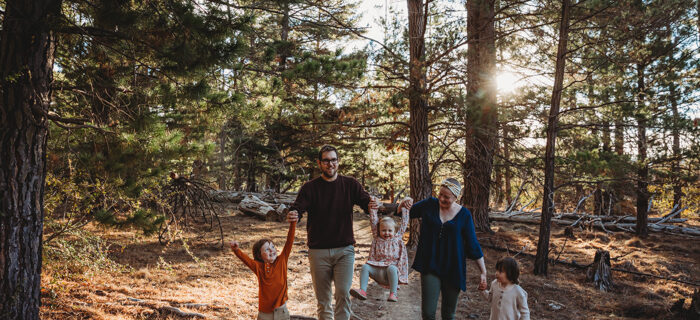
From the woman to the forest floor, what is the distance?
8.05 ft

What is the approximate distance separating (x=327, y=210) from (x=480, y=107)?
18.1 feet

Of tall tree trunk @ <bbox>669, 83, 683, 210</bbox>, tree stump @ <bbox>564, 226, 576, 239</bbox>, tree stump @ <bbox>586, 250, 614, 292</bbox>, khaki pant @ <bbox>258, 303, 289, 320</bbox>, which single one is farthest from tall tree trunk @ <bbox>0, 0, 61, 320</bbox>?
tree stump @ <bbox>564, 226, 576, 239</bbox>

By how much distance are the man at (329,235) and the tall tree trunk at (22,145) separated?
113 inches

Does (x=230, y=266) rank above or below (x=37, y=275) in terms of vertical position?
below

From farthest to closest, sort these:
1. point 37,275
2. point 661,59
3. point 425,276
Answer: point 661,59
point 37,275
point 425,276

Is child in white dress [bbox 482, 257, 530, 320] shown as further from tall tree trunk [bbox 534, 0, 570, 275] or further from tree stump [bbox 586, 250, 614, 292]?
tree stump [bbox 586, 250, 614, 292]

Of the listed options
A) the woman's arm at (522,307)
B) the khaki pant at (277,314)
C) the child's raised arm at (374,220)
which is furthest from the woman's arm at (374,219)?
the woman's arm at (522,307)

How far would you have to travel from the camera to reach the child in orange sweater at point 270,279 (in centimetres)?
385

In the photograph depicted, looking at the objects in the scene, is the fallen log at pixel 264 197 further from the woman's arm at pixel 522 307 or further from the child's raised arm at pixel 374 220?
the woman's arm at pixel 522 307

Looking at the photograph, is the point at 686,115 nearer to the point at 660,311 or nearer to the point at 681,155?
the point at 681,155

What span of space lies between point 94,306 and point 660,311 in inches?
349

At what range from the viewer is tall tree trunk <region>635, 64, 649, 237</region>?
30.4 feet

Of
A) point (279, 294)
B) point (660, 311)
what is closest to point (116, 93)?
point (279, 294)

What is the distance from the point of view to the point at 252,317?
18.5ft
